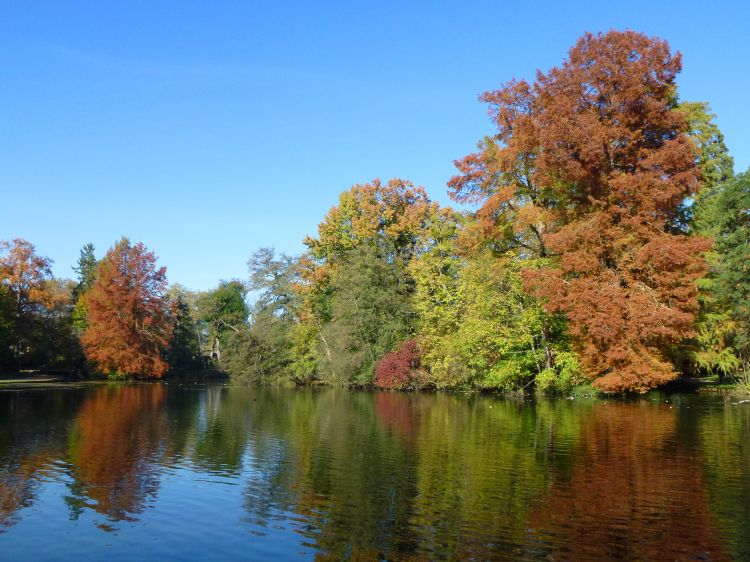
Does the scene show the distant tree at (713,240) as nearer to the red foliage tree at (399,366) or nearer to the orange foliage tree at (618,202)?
the orange foliage tree at (618,202)

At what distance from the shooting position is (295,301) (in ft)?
207

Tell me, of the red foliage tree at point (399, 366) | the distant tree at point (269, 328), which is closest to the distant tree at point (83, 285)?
the distant tree at point (269, 328)

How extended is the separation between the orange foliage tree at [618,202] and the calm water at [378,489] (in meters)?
6.42

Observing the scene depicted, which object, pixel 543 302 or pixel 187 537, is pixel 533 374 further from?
pixel 187 537

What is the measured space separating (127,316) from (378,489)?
53754 millimetres

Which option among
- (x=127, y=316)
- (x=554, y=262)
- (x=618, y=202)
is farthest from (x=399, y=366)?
(x=127, y=316)

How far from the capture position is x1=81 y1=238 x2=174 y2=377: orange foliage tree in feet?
198

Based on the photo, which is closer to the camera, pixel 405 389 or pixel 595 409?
pixel 595 409

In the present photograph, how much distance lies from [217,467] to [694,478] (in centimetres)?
1154

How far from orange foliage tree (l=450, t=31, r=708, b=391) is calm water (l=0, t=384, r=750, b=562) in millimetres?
6418

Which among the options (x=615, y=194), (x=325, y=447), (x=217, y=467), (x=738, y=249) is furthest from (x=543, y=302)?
(x=217, y=467)

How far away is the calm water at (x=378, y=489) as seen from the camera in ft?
32.8

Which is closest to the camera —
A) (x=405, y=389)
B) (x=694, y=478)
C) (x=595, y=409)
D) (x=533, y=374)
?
(x=694, y=478)

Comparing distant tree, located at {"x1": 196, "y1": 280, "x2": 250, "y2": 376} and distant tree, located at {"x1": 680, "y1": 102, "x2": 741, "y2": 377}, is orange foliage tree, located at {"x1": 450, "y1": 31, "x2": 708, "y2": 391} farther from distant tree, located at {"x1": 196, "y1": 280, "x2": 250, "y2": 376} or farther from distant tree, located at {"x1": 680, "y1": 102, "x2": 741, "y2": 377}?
distant tree, located at {"x1": 196, "y1": 280, "x2": 250, "y2": 376}
